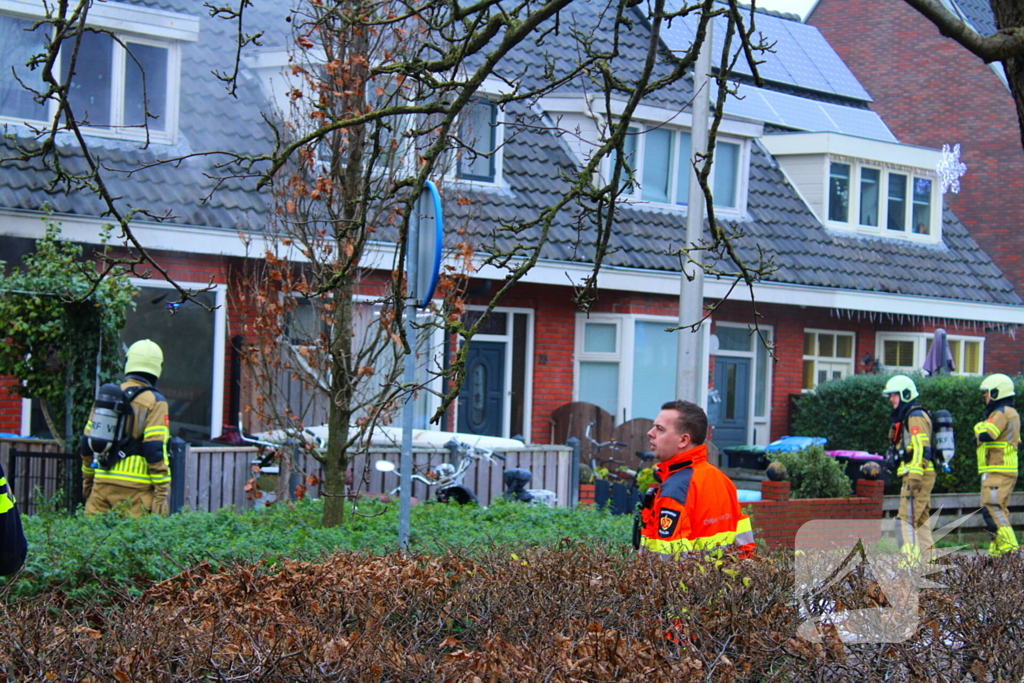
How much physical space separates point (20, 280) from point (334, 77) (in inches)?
160

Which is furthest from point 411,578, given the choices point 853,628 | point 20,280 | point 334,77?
point 20,280

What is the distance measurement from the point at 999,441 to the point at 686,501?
30.7 feet

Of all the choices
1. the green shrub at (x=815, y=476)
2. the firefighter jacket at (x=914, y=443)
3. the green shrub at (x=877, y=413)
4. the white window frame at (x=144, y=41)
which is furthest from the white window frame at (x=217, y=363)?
the green shrub at (x=877, y=413)

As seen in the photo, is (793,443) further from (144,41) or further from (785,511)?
(144,41)

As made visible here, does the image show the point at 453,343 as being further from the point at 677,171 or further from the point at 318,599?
the point at 318,599

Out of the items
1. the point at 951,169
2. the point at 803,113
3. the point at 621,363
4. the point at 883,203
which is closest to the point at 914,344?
the point at 883,203

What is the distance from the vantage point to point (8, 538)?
4.21 metres

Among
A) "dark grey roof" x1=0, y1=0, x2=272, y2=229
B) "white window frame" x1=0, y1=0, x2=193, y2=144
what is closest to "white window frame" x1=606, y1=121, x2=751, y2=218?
"dark grey roof" x1=0, y1=0, x2=272, y2=229

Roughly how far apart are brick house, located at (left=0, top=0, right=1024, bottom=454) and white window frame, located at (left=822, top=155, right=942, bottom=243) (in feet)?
0.13

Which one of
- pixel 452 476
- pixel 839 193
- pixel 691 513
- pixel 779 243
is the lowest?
pixel 452 476

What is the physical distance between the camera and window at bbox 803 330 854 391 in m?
21.1

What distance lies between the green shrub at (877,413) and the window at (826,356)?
35.0 inches

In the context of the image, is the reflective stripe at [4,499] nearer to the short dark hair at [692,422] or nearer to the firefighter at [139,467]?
the short dark hair at [692,422]

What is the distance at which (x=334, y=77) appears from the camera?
8125mm
